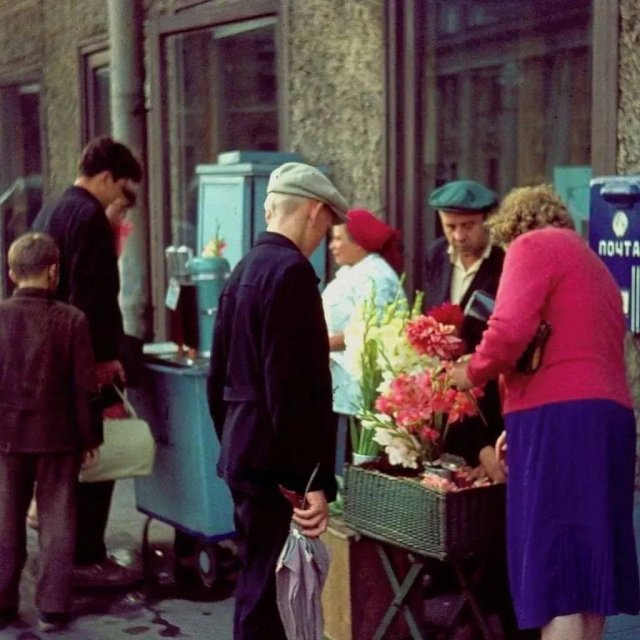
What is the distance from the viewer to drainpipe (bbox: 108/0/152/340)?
7.12 metres

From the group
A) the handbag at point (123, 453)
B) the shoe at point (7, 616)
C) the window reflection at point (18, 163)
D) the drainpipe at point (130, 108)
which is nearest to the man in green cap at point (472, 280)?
the handbag at point (123, 453)

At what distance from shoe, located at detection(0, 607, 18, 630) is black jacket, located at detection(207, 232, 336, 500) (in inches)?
71.6

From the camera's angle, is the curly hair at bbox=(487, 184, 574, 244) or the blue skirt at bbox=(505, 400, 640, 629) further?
the curly hair at bbox=(487, 184, 574, 244)

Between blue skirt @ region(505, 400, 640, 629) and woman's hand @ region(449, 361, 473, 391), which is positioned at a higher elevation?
woman's hand @ region(449, 361, 473, 391)

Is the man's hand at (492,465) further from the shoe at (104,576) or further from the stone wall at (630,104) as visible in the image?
the shoe at (104,576)

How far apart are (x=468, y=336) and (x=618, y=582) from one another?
964mm

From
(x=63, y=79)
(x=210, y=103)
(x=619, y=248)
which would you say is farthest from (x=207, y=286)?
(x=63, y=79)

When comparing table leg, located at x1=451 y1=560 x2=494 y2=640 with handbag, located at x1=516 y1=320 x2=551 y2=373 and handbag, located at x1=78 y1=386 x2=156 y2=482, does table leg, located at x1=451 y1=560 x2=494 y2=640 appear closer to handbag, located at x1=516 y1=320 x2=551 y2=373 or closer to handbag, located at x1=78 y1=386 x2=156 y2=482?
handbag, located at x1=516 y1=320 x2=551 y2=373

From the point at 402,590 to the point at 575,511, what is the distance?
0.71 meters

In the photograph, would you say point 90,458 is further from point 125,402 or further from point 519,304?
point 519,304

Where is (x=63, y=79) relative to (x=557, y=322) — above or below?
above

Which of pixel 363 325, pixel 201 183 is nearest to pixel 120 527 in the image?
pixel 201 183

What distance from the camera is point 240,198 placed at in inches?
270

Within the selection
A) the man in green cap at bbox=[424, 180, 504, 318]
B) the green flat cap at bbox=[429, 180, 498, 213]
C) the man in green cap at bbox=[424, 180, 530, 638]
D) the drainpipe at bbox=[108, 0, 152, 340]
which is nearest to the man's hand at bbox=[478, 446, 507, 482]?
the man in green cap at bbox=[424, 180, 530, 638]
